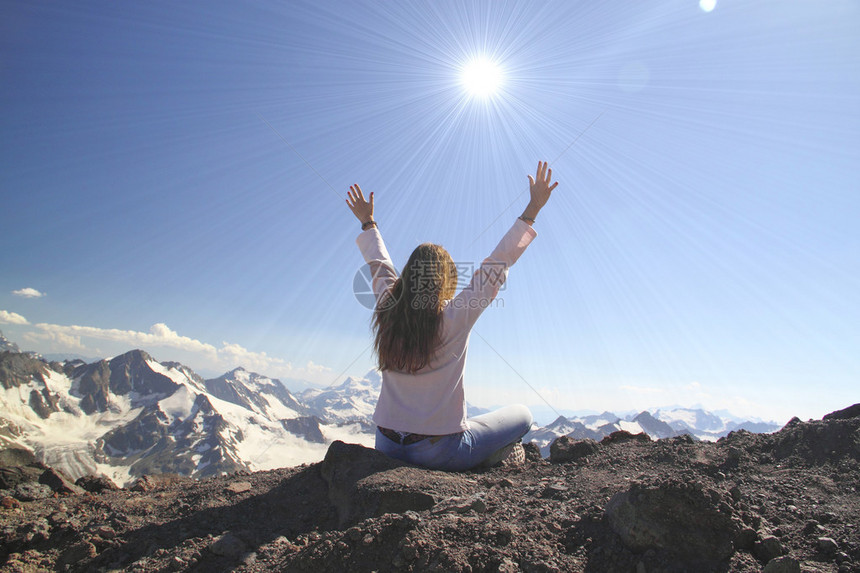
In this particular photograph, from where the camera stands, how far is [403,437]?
4598mm

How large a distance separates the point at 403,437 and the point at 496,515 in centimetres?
155

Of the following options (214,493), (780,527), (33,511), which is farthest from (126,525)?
(780,527)

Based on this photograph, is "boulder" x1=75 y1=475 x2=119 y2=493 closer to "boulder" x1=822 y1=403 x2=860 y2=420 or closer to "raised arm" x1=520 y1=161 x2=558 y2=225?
"raised arm" x1=520 y1=161 x2=558 y2=225

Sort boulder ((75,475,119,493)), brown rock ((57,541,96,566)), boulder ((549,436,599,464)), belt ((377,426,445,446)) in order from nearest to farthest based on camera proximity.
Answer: brown rock ((57,541,96,566))
belt ((377,426,445,446))
boulder ((549,436,599,464))
boulder ((75,475,119,493))

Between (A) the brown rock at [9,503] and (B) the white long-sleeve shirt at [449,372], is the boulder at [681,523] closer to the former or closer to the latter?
(B) the white long-sleeve shirt at [449,372]

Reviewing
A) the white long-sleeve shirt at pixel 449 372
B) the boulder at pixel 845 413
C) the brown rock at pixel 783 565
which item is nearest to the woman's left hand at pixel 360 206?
the white long-sleeve shirt at pixel 449 372

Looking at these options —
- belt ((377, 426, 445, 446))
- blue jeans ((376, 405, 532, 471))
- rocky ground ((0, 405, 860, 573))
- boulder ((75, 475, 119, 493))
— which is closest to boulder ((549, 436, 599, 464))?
rocky ground ((0, 405, 860, 573))

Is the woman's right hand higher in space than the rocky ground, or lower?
higher

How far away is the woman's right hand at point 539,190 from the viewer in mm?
4742

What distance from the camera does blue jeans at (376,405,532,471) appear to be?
14.9 ft

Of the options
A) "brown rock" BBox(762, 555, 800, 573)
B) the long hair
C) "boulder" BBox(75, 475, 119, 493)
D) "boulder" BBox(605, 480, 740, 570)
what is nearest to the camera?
"brown rock" BBox(762, 555, 800, 573)

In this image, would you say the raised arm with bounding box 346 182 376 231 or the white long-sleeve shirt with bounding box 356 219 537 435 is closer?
the white long-sleeve shirt with bounding box 356 219 537 435

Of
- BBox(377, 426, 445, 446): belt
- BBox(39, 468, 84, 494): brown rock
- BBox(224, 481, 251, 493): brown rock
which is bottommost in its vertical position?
BBox(39, 468, 84, 494): brown rock

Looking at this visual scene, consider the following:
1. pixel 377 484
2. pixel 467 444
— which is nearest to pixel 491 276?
pixel 467 444
